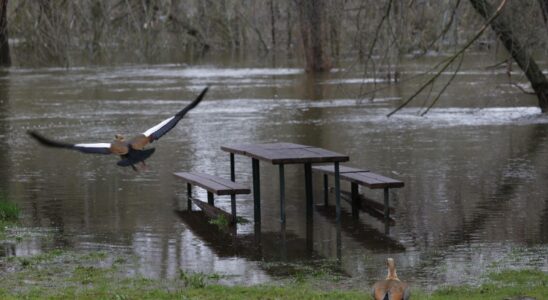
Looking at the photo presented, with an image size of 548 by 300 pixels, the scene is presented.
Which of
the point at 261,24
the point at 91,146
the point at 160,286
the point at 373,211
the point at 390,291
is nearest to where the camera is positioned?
the point at 390,291

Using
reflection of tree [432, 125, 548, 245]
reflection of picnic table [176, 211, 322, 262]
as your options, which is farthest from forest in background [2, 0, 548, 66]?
reflection of picnic table [176, 211, 322, 262]

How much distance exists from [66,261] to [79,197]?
4.87 m

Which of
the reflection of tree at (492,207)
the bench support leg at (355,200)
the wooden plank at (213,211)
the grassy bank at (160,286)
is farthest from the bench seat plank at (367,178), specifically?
the grassy bank at (160,286)

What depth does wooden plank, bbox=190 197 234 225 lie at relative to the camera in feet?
41.9

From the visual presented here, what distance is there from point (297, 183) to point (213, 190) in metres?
3.99

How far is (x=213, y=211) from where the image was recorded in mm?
13328

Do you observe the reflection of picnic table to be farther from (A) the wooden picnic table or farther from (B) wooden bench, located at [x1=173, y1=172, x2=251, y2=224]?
(A) the wooden picnic table

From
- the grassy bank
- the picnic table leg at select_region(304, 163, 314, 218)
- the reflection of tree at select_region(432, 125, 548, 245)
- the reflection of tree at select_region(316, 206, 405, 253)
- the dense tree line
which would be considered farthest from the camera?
the dense tree line

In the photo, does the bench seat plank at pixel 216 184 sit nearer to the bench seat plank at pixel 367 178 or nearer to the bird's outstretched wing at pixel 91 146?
the bench seat plank at pixel 367 178

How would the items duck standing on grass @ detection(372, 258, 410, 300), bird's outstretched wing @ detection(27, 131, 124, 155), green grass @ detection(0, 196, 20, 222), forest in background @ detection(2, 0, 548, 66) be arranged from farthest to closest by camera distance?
forest in background @ detection(2, 0, 548, 66) → green grass @ detection(0, 196, 20, 222) → bird's outstretched wing @ detection(27, 131, 124, 155) → duck standing on grass @ detection(372, 258, 410, 300)

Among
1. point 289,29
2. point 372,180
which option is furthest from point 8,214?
point 289,29

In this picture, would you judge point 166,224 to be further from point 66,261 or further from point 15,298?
point 15,298

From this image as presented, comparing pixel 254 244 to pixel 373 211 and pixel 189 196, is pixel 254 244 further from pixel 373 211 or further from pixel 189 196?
pixel 189 196

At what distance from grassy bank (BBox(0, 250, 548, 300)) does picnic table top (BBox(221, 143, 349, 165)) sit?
2.71 meters
